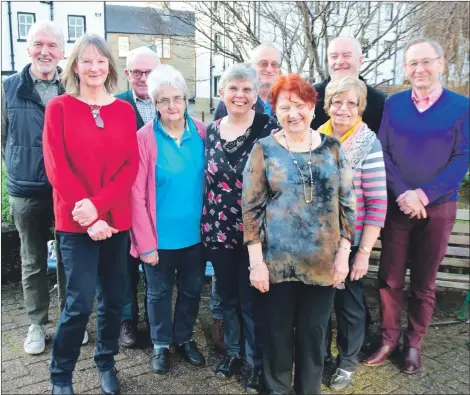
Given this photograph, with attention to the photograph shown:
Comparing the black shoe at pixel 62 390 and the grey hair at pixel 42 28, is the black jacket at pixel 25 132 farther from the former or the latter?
the black shoe at pixel 62 390

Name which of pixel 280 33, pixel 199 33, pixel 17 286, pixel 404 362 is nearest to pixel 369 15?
pixel 280 33

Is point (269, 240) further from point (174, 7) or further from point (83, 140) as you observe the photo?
point (174, 7)

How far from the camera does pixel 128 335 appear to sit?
12.3 feet

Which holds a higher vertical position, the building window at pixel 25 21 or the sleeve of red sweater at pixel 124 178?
the building window at pixel 25 21

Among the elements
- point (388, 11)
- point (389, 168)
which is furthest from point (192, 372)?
point (388, 11)

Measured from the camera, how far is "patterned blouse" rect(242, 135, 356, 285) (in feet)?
8.54

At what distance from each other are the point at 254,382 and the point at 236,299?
22.2 inches

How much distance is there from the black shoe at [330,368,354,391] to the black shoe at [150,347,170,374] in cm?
118

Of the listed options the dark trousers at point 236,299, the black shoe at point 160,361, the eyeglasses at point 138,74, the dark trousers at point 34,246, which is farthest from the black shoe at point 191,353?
the eyeglasses at point 138,74

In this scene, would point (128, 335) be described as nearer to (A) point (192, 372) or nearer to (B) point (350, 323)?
(A) point (192, 372)

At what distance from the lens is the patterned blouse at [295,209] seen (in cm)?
260

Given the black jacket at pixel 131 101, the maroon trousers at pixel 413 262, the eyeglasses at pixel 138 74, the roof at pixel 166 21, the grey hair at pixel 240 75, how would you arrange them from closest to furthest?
the grey hair at pixel 240 75 → the maroon trousers at pixel 413 262 → the black jacket at pixel 131 101 → the eyeglasses at pixel 138 74 → the roof at pixel 166 21

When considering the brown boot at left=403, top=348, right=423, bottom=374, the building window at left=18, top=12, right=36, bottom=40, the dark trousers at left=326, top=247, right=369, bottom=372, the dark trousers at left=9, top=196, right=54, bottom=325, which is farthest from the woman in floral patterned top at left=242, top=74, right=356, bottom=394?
the building window at left=18, top=12, right=36, bottom=40

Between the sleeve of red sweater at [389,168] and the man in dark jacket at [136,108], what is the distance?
5.88ft
